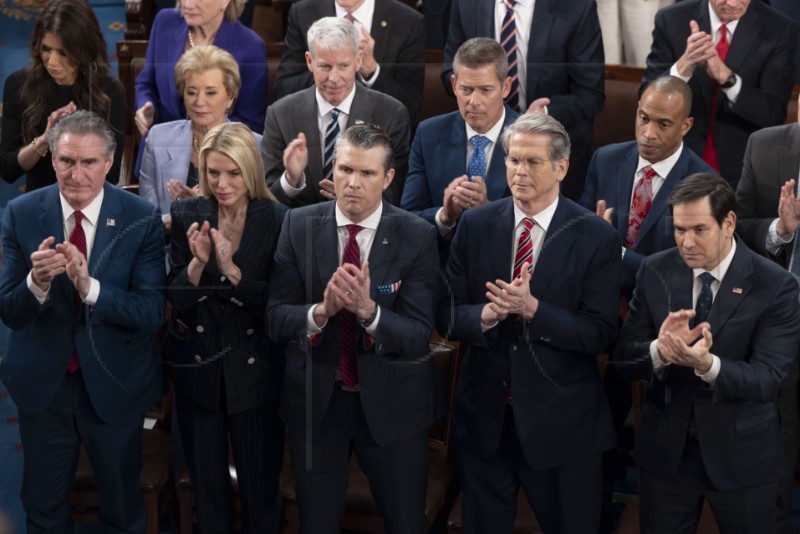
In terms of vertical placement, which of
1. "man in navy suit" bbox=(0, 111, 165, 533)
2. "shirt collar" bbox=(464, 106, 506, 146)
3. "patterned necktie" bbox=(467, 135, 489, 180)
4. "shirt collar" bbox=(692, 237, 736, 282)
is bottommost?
"man in navy suit" bbox=(0, 111, 165, 533)

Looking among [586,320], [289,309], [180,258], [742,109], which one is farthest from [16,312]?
[742,109]

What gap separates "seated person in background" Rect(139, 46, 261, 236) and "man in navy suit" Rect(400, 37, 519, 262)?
0.38 metres

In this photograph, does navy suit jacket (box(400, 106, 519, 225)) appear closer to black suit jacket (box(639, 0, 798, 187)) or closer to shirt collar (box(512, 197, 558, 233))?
shirt collar (box(512, 197, 558, 233))

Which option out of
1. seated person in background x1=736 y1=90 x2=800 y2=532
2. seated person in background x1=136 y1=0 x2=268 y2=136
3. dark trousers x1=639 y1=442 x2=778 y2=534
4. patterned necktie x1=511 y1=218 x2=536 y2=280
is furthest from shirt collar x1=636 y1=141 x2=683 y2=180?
seated person in background x1=136 y1=0 x2=268 y2=136

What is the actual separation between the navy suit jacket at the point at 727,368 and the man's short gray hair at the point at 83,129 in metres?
1.10

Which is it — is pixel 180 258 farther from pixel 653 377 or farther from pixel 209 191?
pixel 653 377

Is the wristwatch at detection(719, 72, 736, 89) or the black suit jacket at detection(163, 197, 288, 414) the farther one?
the wristwatch at detection(719, 72, 736, 89)

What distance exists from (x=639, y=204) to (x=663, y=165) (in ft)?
0.36

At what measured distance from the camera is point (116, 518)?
2.67 metres

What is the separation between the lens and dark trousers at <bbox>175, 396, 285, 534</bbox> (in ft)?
8.73

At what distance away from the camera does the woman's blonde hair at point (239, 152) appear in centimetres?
255

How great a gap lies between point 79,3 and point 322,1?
617 mm

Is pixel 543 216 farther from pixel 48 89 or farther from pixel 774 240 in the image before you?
pixel 48 89

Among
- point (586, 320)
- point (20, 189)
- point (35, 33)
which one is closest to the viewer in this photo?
point (586, 320)
